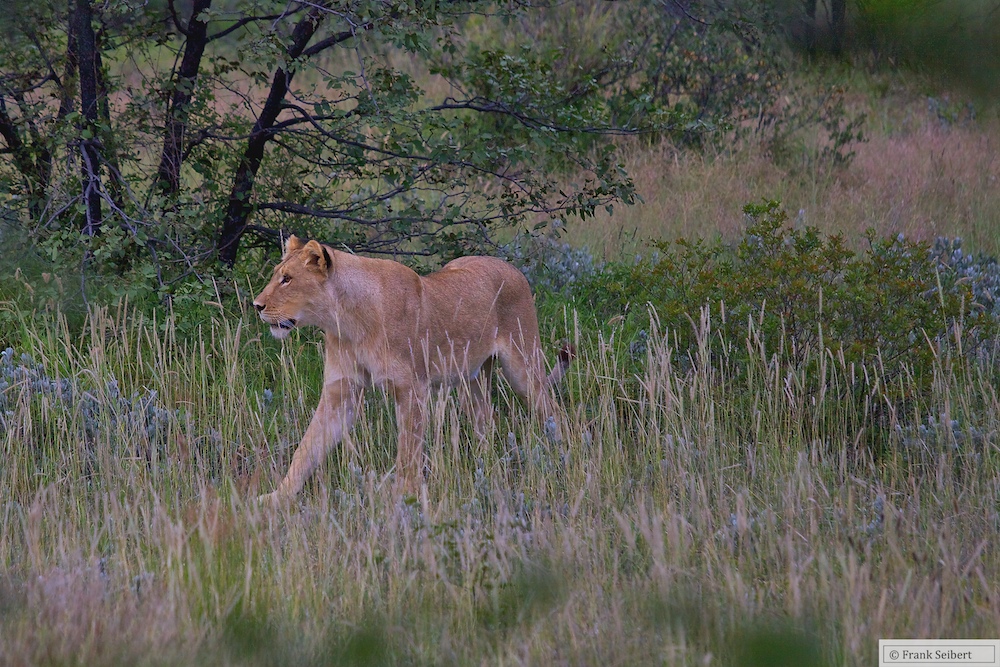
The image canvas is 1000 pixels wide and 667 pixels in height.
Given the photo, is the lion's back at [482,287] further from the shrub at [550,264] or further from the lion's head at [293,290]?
the shrub at [550,264]

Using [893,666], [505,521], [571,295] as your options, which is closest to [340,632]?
[505,521]

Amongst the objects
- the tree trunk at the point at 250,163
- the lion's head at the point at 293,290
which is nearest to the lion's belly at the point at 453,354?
the lion's head at the point at 293,290

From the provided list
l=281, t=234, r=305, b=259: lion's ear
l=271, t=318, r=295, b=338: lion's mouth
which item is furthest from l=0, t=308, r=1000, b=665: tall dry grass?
l=281, t=234, r=305, b=259: lion's ear

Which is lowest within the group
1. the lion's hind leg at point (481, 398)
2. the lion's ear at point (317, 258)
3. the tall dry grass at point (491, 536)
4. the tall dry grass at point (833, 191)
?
the tall dry grass at point (491, 536)

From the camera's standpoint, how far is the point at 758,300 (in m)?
5.72

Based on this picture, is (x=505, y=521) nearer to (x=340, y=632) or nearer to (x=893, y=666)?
(x=340, y=632)

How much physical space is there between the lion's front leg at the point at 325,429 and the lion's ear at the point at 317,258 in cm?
58

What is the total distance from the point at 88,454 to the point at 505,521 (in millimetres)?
2179

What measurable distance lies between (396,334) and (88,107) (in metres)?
2.33

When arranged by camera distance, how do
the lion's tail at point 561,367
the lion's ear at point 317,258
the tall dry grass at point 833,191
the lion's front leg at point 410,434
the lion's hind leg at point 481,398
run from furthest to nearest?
the tall dry grass at point 833,191
the lion's tail at point 561,367
the lion's hind leg at point 481,398
the lion's ear at point 317,258
the lion's front leg at point 410,434

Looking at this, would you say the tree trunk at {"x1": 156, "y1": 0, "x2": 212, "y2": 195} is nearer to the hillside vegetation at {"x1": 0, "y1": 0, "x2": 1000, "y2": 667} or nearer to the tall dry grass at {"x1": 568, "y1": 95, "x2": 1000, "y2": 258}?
the hillside vegetation at {"x1": 0, "y1": 0, "x2": 1000, "y2": 667}

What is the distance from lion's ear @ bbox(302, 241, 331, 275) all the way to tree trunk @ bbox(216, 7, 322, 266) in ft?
4.40

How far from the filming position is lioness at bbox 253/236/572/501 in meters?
4.98

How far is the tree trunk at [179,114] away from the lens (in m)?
5.99
